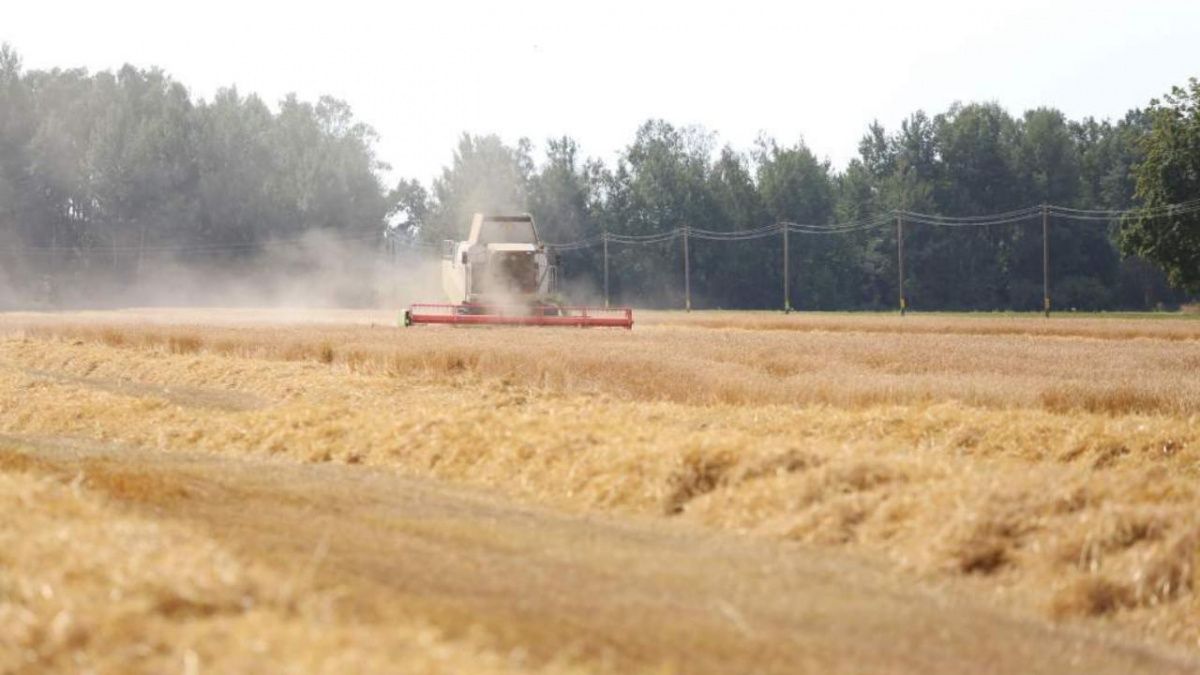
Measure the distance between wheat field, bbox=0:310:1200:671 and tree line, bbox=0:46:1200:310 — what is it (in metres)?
72.9

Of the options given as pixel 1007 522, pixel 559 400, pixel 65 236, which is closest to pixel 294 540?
pixel 1007 522

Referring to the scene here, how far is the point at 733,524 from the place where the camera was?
1166 cm

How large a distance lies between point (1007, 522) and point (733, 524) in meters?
2.13

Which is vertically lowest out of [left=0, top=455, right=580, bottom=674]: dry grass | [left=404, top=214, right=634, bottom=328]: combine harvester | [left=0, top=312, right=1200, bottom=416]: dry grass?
[left=0, top=455, right=580, bottom=674]: dry grass

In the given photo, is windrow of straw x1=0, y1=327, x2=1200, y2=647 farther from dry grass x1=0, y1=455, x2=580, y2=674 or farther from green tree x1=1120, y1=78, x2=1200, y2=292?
green tree x1=1120, y1=78, x2=1200, y2=292

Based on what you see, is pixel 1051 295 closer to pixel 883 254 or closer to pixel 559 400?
pixel 883 254

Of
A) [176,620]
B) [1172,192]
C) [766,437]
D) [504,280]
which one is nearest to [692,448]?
[766,437]

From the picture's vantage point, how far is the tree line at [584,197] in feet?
340

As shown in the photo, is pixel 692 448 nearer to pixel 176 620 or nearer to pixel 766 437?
pixel 766 437

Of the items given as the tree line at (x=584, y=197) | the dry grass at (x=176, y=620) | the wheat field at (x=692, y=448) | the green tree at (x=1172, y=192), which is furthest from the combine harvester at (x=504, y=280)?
the tree line at (x=584, y=197)

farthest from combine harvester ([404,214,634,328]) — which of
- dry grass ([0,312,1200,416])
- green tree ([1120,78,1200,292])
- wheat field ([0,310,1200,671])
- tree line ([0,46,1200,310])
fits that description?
tree line ([0,46,1200,310])

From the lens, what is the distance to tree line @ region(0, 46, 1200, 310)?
104 metres

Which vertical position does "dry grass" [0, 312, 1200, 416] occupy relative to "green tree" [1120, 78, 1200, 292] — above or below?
below

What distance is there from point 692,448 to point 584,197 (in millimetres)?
101579
